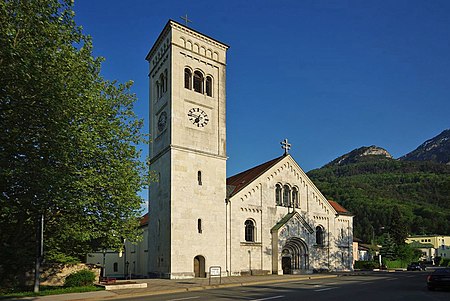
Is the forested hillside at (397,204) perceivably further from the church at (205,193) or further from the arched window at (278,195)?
the arched window at (278,195)

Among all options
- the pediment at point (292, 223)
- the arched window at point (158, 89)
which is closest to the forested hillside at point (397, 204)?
the pediment at point (292, 223)

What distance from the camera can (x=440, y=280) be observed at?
893 inches

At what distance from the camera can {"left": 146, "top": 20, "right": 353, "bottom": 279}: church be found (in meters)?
36.2

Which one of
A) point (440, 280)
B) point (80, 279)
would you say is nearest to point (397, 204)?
point (440, 280)

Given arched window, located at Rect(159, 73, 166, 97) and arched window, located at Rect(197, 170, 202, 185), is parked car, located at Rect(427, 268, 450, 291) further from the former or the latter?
arched window, located at Rect(159, 73, 166, 97)

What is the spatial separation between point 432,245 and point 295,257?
115376mm

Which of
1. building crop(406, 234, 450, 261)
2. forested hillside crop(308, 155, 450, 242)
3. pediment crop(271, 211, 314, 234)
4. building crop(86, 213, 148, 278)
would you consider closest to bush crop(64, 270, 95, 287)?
building crop(86, 213, 148, 278)

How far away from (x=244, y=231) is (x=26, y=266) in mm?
19971

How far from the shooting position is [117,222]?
24.2 m

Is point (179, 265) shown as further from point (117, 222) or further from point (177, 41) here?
point (177, 41)

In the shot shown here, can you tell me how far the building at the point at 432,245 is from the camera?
134250 mm

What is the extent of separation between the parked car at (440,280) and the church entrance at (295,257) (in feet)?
63.4

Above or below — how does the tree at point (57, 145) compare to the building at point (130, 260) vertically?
above

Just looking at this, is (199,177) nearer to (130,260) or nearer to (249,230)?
(249,230)
